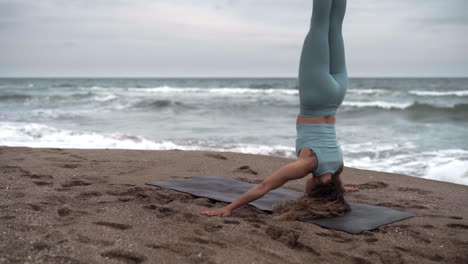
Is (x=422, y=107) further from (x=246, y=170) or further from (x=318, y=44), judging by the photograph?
(x=318, y=44)

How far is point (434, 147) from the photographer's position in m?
8.66

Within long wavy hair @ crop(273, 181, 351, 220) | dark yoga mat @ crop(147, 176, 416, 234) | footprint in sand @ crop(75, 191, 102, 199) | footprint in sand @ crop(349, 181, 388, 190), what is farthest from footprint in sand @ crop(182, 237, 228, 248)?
footprint in sand @ crop(349, 181, 388, 190)

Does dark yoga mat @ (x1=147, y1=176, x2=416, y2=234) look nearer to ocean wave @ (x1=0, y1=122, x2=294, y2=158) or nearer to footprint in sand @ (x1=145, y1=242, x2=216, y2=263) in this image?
footprint in sand @ (x1=145, y1=242, x2=216, y2=263)

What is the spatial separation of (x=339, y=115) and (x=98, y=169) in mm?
12736

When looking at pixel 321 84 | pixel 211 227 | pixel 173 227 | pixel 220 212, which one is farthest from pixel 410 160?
pixel 173 227

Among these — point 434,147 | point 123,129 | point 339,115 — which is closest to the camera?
point 434,147

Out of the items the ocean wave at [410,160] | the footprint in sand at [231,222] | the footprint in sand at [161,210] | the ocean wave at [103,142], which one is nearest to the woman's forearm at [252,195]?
the footprint in sand at [231,222]

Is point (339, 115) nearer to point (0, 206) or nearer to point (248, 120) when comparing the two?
point (248, 120)

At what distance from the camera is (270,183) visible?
3592 millimetres

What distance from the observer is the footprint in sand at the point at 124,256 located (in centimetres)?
262

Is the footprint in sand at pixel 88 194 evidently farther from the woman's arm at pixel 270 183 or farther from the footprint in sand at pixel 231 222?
the footprint in sand at pixel 231 222

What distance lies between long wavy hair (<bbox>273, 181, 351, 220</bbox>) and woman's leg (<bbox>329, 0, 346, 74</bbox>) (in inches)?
42.0

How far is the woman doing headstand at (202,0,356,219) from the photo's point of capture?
3646mm

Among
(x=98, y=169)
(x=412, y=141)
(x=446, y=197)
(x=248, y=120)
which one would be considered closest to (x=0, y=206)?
(x=98, y=169)
